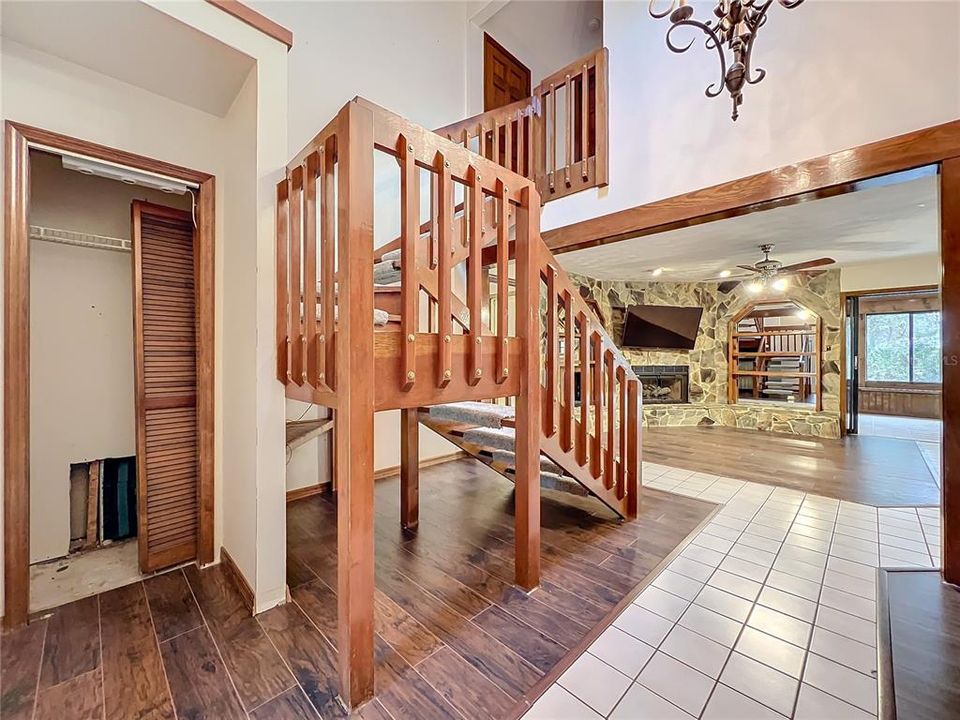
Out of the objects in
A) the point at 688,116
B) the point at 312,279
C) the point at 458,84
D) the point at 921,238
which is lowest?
the point at 312,279

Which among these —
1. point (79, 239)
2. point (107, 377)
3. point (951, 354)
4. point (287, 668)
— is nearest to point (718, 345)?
point (951, 354)

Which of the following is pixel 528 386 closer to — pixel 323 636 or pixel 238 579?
pixel 323 636

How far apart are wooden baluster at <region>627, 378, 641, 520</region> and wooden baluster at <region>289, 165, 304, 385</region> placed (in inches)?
84.6

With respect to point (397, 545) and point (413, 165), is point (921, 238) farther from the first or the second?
point (397, 545)

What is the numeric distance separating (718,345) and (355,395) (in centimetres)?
675

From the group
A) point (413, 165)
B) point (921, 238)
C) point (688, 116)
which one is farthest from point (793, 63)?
point (921, 238)

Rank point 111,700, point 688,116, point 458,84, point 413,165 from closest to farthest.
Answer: point 111,700
point 413,165
point 688,116
point 458,84

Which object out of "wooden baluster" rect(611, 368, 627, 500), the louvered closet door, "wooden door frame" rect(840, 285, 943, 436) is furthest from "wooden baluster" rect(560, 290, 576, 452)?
"wooden door frame" rect(840, 285, 943, 436)

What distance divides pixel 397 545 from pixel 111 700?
134 centimetres

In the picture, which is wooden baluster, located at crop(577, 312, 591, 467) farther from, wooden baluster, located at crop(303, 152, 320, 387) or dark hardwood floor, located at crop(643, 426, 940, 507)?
dark hardwood floor, located at crop(643, 426, 940, 507)

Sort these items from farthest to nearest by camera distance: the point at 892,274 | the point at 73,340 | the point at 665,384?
the point at 665,384
the point at 892,274
the point at 73,340

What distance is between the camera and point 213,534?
2188 millimetres

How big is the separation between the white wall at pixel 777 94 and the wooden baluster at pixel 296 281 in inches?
93.2

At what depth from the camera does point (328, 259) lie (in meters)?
1.46
